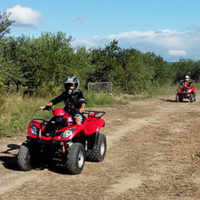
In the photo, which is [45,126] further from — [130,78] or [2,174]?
[130,78]

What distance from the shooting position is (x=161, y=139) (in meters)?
9.90

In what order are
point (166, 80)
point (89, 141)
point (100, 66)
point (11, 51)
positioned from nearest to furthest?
point (89, 141) → point (11, 51) → point (100, 66) → point (166, 80)

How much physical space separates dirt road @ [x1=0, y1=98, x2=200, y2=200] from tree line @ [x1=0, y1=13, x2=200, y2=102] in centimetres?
553

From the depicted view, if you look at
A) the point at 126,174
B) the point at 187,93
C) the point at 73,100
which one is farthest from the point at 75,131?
the point at 187,93

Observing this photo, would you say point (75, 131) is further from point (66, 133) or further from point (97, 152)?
point (97, 152)

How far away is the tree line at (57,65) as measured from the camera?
18172mm

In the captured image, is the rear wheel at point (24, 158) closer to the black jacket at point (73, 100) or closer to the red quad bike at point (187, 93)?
the black jacket at point (73, 100)

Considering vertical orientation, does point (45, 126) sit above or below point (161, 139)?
above

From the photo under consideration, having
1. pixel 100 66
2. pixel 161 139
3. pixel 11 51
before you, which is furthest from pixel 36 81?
pixel 161 139

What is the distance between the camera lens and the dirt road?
527 centimetres

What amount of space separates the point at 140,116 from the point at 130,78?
1328cm


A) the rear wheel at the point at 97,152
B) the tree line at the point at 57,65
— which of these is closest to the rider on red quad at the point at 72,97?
the rear wheel at the point at 97,152

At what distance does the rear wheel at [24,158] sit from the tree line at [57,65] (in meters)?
6.41

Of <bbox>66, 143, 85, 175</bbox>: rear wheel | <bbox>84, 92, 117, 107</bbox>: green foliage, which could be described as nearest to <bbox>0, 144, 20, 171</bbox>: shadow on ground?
<bbox>66, 143, 85, 175</bbox>: rear wheel
